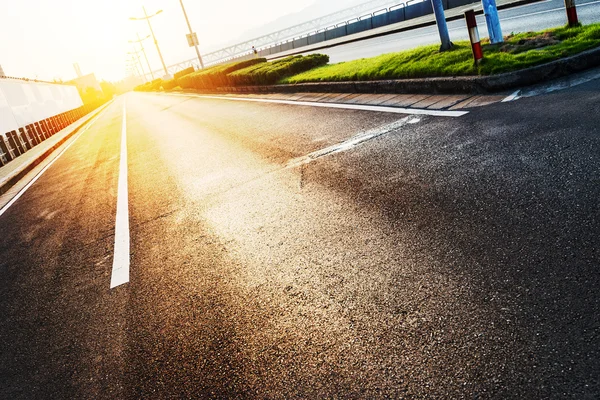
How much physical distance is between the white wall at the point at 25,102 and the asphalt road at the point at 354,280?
27240 millimetres

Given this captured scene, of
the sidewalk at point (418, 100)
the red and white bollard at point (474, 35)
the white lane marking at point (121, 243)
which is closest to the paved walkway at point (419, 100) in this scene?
the sidewalk at point (418, 100)

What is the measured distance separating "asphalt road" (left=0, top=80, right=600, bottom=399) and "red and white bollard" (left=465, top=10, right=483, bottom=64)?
1.79 metres

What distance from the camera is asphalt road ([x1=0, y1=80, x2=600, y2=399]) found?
77.9 inches

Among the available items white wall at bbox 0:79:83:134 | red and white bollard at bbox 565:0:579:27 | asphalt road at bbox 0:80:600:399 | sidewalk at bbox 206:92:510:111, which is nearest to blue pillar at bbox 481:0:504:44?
red and white bollard at bbox 565:0:579:27

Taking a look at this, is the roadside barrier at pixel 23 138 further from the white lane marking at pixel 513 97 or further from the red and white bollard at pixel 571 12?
the red and white bollard at pixel 571 12

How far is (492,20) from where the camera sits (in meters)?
7.75

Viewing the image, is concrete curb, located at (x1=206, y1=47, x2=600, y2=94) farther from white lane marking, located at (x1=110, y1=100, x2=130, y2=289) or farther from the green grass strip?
white lane marking, located at (x1=110, y1=100, x2=130, y2=289)

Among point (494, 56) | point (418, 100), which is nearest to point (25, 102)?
point (418, 100)

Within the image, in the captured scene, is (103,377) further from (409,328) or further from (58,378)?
(409,328)

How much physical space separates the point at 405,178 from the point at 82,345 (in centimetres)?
316

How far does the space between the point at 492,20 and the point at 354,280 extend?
7093 millimetres

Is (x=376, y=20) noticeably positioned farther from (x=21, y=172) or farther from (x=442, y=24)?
(x=21, y=172)

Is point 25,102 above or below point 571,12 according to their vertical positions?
above

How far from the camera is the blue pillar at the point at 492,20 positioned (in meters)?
7.68
